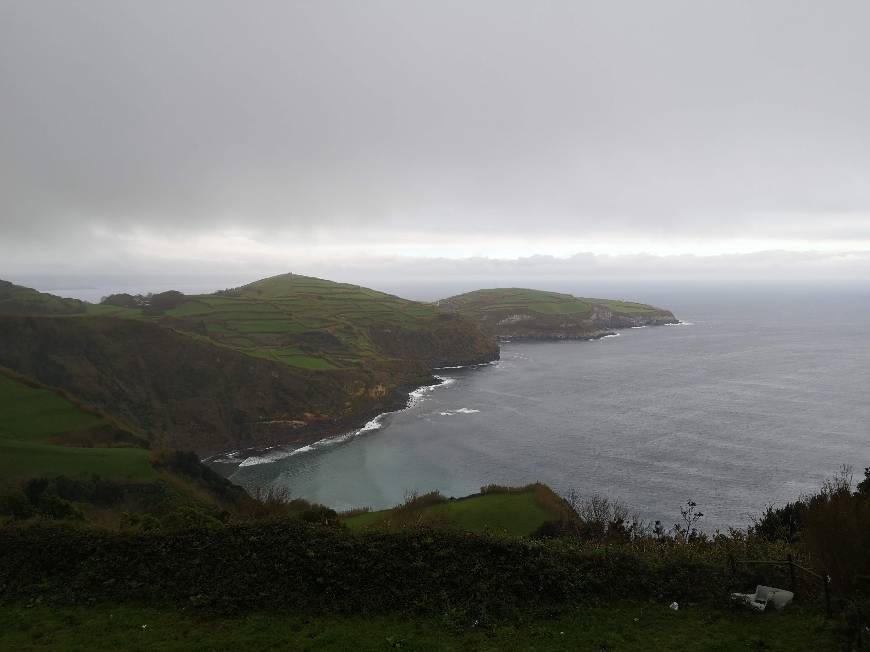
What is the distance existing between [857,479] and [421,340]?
7591cm

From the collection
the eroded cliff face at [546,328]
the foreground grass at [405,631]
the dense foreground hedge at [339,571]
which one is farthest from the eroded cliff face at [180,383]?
the eroded cliff face at [546,328]

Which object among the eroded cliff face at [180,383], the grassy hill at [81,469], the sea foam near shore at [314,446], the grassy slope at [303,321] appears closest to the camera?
the grassy hill at [81,469]

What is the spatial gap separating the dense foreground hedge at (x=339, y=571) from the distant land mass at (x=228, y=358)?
34432 millimetres

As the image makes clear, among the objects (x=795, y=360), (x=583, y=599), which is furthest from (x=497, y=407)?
(x=795, y=360)

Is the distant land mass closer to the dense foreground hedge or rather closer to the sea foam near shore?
the sea foam near shore

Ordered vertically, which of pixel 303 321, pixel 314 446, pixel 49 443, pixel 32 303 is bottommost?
pixel 314 446

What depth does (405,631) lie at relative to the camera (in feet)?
38.5

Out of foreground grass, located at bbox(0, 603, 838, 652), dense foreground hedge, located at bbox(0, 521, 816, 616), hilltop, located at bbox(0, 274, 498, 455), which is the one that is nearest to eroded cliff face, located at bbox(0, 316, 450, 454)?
hilltop, located at bbox(0, 274, 498, 455)

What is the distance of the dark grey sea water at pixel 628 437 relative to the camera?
1624 inches

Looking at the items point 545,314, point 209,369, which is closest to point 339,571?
point 209,369

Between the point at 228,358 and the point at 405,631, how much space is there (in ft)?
201

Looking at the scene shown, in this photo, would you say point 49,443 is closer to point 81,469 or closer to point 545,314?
point 81,469

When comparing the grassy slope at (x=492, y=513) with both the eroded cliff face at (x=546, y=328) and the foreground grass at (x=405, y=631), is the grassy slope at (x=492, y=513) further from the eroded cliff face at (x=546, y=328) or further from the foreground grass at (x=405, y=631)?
the eroded cliff face at (x=546, y=328)

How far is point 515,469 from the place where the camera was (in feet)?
149
